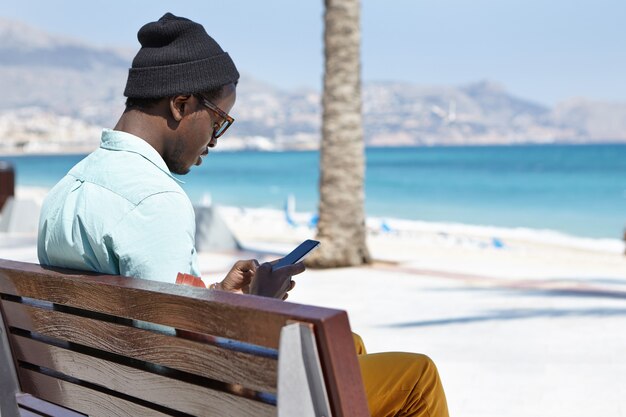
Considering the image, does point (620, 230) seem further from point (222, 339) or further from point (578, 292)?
point (222, 339)

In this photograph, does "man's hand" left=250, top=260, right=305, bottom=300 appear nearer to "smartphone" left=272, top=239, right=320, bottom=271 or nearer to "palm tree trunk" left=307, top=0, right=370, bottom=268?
"smartphone" left=272, top=239, right=320, bottom=271

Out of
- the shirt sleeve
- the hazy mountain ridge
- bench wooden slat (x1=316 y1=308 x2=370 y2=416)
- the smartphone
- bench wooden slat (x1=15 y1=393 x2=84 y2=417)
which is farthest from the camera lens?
the hazy mountain ridge

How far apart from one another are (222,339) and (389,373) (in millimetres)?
591

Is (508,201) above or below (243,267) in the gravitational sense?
below

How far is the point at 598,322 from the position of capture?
23.2ft

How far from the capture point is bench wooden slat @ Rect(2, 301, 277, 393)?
6.04ft

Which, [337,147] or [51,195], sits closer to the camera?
[51,195]

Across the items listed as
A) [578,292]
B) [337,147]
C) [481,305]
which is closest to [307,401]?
[481,305]

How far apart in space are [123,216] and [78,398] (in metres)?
0.57

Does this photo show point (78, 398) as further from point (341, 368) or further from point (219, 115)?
point (341, 368)

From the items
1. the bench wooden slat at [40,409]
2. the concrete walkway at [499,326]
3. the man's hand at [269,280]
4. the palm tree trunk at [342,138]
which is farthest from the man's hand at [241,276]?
the palm tree trunk at [342,138]

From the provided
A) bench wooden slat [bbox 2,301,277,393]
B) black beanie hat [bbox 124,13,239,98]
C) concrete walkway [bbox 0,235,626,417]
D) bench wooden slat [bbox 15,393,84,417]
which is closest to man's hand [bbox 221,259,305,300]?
bench wooden slat [bbox 2,301,277,393]

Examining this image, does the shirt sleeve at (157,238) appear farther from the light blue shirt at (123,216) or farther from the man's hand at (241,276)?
the man's hand at (241,276)

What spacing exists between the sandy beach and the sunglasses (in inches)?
99.6
